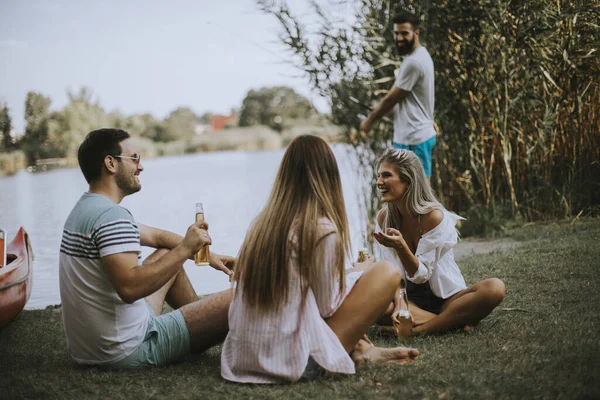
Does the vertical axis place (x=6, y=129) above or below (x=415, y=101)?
below

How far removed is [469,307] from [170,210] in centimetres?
1027

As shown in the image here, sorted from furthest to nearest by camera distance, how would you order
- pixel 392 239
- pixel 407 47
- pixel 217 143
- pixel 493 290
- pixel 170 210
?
pixel 217 143
pixel 170 210
pixel 407 47
pixel 493 290
pixel 392 239

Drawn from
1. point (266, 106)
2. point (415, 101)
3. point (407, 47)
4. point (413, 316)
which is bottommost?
point (413, 316)

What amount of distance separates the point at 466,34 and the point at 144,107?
110 ft

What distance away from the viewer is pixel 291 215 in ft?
7.79

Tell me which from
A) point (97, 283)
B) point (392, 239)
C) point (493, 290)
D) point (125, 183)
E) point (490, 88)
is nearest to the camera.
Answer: point (97, 283)

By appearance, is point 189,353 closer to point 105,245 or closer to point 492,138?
point 105,245

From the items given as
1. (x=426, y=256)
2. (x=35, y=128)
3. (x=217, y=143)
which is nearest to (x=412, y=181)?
(x=426, y=256)

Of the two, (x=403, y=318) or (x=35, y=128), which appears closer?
(x=403, y=318)

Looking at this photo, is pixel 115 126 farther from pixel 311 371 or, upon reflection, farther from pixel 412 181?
pixel 311 371

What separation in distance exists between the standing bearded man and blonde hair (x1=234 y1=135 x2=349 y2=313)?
99.0 inches

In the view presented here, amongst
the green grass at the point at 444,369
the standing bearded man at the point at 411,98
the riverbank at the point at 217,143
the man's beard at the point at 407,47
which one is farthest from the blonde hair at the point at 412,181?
the riverbank at the point at 217,143

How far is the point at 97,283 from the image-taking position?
2.58m

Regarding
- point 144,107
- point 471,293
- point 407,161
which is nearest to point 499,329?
point 471,293
